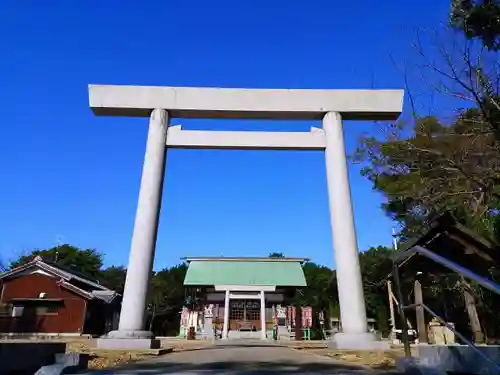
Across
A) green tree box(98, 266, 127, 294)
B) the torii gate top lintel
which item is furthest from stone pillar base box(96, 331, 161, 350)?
green tree box(98, 266, 127, 294)

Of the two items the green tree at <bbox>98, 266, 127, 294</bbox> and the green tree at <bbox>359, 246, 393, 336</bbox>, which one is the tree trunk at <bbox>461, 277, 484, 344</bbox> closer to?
the green tree at <bbox>359, 246, 393, 336</bbox>

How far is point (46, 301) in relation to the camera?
72.8ft

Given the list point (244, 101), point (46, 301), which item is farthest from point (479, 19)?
point (46, 301)

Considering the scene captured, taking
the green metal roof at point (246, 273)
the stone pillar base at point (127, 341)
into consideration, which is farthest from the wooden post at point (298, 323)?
the stone pillar base at point (127, 341)

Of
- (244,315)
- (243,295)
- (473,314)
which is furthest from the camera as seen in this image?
(244,315)

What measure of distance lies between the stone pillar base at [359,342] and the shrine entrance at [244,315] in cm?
1516

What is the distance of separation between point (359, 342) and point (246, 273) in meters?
15.9

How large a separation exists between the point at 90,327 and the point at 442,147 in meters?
21.1

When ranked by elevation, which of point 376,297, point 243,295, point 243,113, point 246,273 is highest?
point 243,113

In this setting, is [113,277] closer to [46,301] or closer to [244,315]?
[46,301]

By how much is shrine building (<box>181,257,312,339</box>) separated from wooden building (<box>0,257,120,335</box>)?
16.9 feet

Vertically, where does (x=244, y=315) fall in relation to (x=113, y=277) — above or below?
below

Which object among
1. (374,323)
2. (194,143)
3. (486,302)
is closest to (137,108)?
(194,143)

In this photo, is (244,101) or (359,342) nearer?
(359,342)
